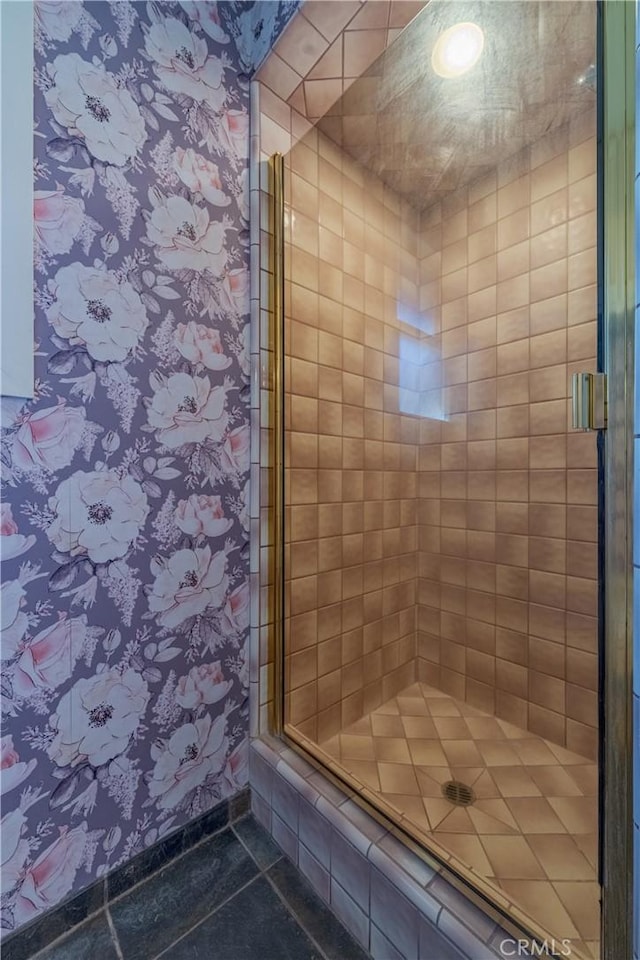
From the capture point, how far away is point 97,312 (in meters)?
0.83

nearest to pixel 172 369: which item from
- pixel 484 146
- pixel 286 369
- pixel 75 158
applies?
pixel 286 369

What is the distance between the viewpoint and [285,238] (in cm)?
115

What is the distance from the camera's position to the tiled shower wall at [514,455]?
123cm

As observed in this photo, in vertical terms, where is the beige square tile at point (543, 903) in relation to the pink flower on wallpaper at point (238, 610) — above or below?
below

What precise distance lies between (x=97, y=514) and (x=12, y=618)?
0.23 meters

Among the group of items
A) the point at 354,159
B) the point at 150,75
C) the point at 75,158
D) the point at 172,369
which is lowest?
the point at 172,369

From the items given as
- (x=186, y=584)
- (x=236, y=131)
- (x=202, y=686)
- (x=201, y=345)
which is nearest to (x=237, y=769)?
(x=202, y=686)

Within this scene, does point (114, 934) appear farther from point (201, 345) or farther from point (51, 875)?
point (201, 345)

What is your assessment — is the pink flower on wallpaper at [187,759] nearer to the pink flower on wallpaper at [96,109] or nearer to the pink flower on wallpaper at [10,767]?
the pink flower on wallpaper at [10,767]

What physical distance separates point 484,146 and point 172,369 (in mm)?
1309

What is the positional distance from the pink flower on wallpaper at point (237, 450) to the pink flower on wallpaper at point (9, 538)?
45 cm

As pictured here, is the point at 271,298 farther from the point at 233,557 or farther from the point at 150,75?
the point at 233,557

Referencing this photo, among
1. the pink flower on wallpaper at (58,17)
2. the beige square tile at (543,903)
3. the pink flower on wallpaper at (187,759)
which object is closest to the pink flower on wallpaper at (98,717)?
the pink flower on wallpaper at (187,759)

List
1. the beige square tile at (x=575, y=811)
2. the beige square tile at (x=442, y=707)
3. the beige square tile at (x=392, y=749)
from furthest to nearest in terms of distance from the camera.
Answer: the beige square tile at (x=442, y=707) < the beige square tile at (x=392, y=749) < the beige square tile at (x=575, y=811)
